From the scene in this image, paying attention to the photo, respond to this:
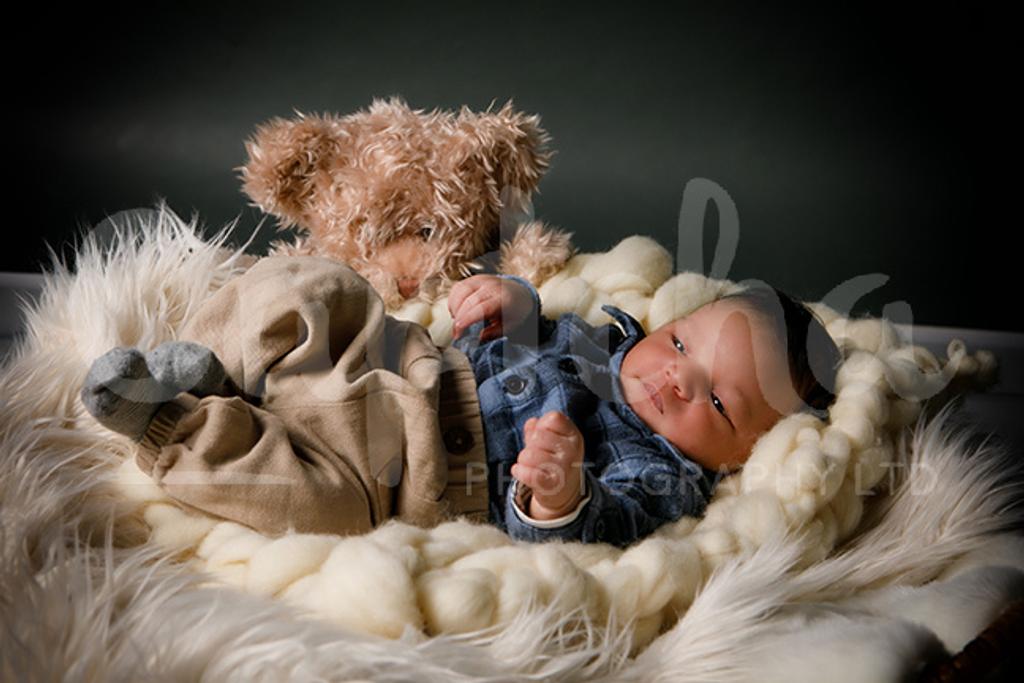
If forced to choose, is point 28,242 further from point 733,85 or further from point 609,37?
point 733,85

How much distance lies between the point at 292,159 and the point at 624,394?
20.4 inches

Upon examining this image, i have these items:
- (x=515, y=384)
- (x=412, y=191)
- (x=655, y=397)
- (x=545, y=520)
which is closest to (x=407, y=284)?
(x=412, y=191)

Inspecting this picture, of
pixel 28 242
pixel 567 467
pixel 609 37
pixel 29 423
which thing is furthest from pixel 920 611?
pixel 28 242

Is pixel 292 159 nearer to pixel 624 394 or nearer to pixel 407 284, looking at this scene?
pixel 407 284

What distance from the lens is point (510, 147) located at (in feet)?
4.21

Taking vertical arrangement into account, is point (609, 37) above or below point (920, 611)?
above

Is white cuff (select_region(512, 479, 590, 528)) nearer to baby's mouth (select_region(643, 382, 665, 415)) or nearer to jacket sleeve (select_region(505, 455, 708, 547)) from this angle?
jacket sleeve (select_region(505, 455, 708, 547))

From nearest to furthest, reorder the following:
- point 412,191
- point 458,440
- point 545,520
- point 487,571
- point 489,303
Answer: point 487,571
point 545,520
point 458,440
point 489,303
point 412,191

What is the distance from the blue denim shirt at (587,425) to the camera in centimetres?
93

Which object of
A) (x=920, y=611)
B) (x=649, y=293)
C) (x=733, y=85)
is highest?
(x=733, y=85)

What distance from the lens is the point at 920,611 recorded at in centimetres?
84

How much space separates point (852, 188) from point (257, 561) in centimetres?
139

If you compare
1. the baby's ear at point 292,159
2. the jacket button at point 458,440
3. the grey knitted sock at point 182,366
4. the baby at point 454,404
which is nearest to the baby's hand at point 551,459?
the baby at point 454,404

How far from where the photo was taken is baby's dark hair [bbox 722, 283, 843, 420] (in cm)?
108
